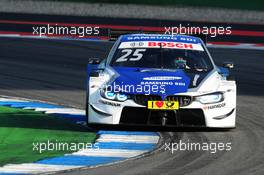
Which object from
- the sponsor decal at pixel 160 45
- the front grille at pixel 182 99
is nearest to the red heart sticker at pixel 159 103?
the front grille at pixel 182 99

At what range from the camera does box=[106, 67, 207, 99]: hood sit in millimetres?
12125

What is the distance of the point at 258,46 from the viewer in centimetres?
2609

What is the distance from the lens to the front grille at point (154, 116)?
39.6ft

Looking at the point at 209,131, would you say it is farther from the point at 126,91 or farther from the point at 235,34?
the point at 235,34

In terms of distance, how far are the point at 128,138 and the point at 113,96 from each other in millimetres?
654

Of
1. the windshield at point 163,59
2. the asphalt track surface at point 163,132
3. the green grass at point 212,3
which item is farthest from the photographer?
the green grass at point 212,3

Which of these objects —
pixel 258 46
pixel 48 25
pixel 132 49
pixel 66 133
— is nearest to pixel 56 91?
pixel 132 49

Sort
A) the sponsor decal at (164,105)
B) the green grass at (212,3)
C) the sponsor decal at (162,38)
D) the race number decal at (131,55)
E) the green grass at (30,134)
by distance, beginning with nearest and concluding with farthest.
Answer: the green grass at (30,134) < the sponsor decal at (164,105) < the race number decal at (131,55) < the sponsor decal at (162,38) < the green grass at (212,3)

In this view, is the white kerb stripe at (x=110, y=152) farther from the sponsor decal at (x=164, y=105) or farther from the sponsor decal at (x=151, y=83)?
the sponsor decal at (x=151, y=83)

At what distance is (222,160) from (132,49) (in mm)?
3792

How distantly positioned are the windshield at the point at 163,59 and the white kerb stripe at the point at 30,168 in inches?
143

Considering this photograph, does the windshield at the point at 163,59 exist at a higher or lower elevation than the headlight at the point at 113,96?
higher

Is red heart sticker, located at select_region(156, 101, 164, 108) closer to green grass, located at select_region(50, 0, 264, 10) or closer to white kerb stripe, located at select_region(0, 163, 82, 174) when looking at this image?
white kerb stripe, located at select_region(0, 163, 82, 174)

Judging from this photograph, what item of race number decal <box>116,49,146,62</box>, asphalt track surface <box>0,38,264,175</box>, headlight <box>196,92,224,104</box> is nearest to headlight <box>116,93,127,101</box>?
asphalt track surface <box>0,38,264,175</box>
